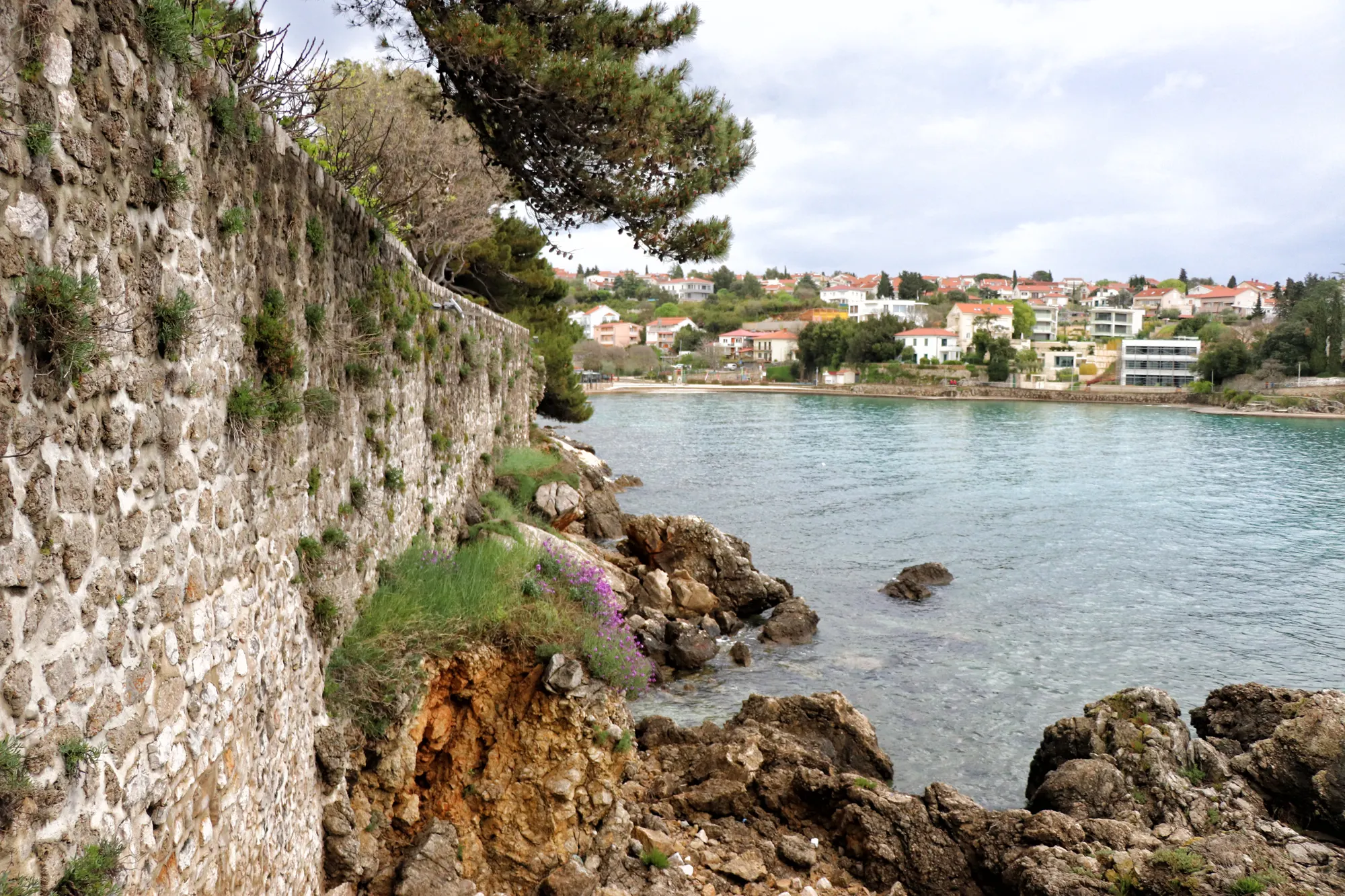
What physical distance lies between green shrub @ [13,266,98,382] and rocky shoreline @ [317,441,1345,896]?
3.96m

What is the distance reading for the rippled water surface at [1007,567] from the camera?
14.1m

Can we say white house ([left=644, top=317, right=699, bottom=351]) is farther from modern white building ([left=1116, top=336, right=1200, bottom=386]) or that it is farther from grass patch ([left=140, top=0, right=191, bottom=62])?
grass patch ([left=140, top=0, right=191, bottom=62])

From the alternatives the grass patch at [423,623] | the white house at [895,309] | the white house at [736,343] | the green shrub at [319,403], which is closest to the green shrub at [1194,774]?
the grass patch at [423,623]

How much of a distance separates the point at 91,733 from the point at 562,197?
327 inches

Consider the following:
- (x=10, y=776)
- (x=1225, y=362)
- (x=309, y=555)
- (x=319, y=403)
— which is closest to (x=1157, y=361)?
(x=1225, y=362)

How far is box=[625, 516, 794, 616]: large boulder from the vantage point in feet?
58.8

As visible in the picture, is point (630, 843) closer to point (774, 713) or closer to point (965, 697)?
point (774, 713)

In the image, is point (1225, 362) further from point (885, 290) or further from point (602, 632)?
point (602, 632)

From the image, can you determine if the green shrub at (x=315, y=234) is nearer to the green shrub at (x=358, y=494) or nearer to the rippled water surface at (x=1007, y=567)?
the green shrub at (x=358, y=494)

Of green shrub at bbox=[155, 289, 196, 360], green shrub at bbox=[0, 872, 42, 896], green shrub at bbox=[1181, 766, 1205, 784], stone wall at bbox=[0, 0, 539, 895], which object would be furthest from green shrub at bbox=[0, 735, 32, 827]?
green shrub at bbox=[1181, 766, 1205, 784]

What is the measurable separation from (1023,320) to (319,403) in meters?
128

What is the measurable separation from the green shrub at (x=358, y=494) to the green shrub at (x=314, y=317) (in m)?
1.46

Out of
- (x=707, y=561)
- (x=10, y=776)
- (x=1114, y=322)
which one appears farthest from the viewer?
(x=1114, y=322)

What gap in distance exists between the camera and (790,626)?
16.6 m
